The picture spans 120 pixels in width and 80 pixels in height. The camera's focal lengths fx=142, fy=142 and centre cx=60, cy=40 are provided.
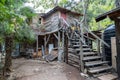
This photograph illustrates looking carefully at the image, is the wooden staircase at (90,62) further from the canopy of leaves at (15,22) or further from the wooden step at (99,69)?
the canopy of leaves at (15,22)

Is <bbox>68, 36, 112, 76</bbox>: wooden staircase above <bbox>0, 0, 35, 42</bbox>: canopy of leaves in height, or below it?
below

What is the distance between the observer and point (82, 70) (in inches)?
284

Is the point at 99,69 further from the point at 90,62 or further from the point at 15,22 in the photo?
the point at 15,22

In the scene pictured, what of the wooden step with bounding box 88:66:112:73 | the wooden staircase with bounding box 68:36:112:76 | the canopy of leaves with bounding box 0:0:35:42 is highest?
the canopy of leaves with bounding box 0:0:35:42

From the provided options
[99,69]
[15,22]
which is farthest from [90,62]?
[15,22]

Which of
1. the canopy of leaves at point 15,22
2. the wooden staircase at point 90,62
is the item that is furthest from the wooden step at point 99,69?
the canopy of leaves at point 15,22

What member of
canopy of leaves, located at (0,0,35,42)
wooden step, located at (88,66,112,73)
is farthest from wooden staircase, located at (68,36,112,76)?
canopy of leaves, located at (0,0,35,42)

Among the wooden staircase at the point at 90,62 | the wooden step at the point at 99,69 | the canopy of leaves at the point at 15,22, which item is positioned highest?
the canopy of leaves at the point at 15,22

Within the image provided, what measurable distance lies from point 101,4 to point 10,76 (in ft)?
66.5

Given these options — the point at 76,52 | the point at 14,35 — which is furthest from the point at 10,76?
the point at 76,52

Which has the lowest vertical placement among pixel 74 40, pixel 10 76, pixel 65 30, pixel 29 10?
pixel 10 76

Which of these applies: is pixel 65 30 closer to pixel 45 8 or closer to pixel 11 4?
pixel 11 4

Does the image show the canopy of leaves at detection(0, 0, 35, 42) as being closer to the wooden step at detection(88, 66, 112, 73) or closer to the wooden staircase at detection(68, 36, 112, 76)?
the wooden staircase at detection(68, 36, 112, 76)

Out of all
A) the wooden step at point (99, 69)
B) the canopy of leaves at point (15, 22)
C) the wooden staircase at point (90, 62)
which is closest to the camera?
the canopy of leaves at point (15, 22)
